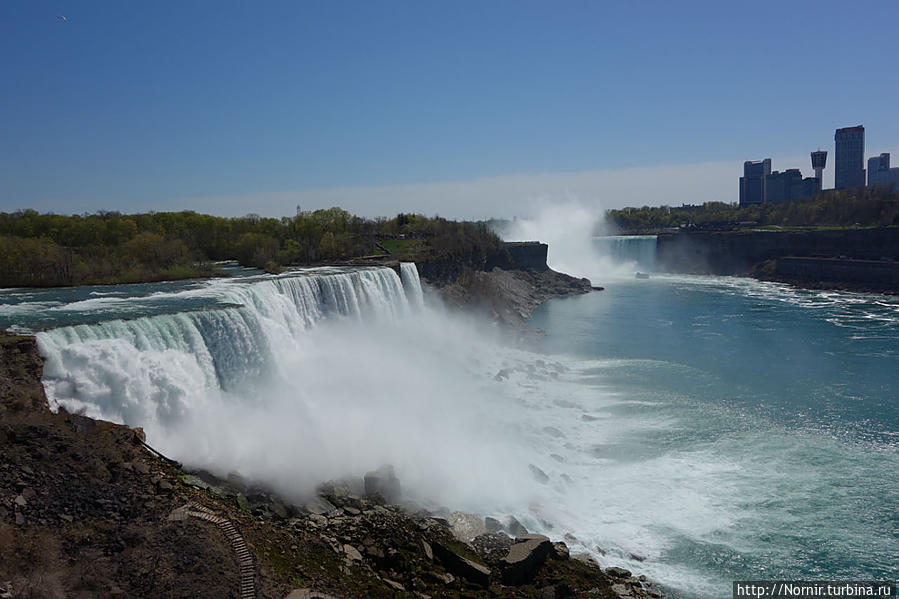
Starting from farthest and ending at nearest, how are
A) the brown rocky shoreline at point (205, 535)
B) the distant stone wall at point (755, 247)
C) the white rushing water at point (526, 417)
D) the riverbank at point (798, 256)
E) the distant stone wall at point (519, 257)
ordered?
the distant stone wall at point (755, 247)
the riverbank at point (798, 256)
the distant stone wall at point (519, 257)
the white rushing water at point (526, 417)
the brown rocky shoreline at point (205, 535)

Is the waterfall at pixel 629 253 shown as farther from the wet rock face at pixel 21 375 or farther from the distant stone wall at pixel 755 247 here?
the wet rock face at pixel 21 375

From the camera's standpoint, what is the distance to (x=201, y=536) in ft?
25.2

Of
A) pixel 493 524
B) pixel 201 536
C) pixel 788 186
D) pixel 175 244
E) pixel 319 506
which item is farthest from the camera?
pixel 788 186

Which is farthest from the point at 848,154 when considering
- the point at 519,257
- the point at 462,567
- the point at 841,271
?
the point at 462,567

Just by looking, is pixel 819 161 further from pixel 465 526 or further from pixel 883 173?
pixel 465 526

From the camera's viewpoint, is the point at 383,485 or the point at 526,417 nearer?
the point at 383,485

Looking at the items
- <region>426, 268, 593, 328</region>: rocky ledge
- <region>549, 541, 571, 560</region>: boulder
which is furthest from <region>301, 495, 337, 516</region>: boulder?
<region>426, 268, 593, 328</region>: rocky ledge

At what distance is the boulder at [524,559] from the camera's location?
9.02 meters

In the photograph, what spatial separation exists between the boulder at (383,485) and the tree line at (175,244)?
721 inches

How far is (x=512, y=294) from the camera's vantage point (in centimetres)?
4306

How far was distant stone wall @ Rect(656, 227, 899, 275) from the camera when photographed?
52688mm

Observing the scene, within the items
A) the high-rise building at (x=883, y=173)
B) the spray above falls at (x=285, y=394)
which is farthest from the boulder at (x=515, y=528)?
the high-rise building at (x=883, y=173)

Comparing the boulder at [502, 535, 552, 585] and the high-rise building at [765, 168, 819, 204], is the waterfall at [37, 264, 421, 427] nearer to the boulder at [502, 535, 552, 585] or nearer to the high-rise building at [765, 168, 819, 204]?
the boulder at [502, 535, 552, 585]

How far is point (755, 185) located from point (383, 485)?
570ft
